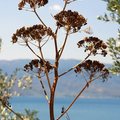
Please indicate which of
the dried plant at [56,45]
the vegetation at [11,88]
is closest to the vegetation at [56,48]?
the dried plant at [56,45]

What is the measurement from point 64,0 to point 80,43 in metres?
1.01

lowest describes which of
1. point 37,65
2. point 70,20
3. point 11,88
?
point 11,88

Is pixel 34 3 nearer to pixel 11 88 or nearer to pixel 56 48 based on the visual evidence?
pixel 56 48

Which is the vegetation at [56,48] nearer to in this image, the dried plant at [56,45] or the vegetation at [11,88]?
the dried plant at [56,45]

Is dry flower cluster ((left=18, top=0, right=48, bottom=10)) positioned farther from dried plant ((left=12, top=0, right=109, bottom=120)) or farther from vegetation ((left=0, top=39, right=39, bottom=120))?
vegetation ((left=0, top=39, right=39, bottom=120))

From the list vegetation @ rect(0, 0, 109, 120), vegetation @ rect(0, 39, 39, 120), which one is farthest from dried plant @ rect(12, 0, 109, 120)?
vegetation @ rect(0, 39, 39, 120)

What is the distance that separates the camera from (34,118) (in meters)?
18.7

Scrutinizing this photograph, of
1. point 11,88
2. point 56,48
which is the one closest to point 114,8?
point 56,48

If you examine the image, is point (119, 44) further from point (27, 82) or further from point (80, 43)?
point (27, 82)

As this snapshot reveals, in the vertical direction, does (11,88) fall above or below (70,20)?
below

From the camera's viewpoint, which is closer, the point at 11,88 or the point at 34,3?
the point at 34,3

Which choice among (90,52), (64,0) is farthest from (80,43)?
(64,0)

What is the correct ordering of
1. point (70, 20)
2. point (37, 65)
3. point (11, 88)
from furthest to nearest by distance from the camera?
point (11, 88)
point (37, 65)
point (70, 20)

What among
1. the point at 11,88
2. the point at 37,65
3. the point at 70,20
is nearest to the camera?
the point at 70,20
